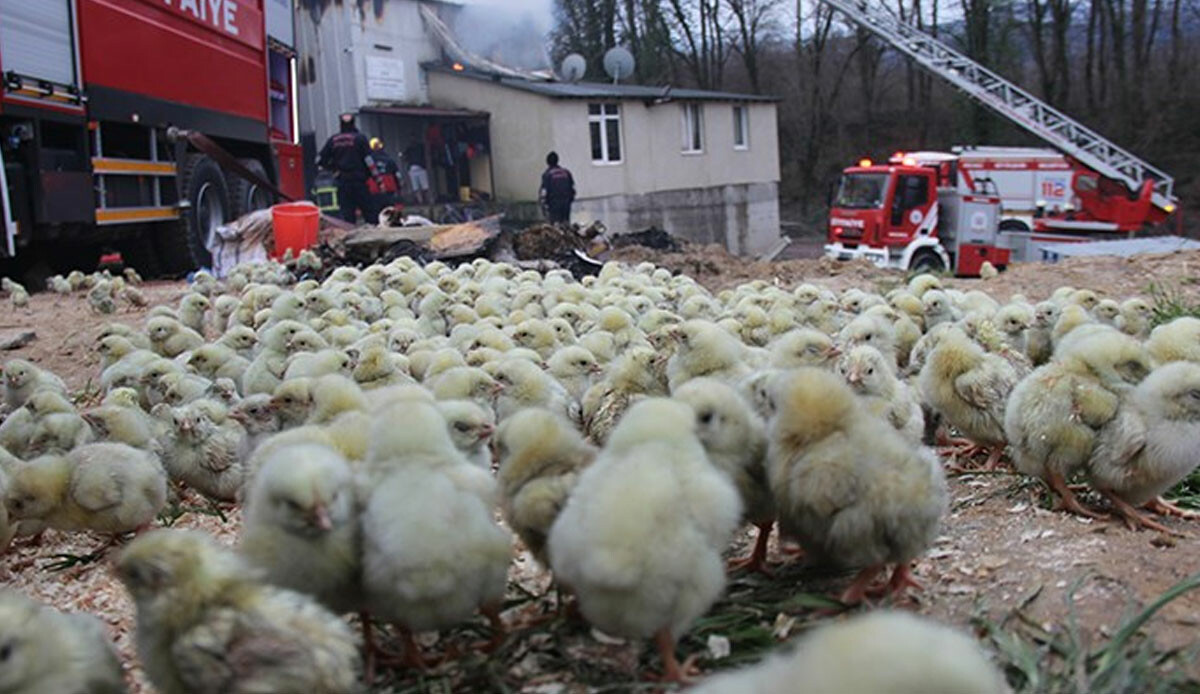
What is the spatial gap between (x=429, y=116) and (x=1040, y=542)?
29.1m

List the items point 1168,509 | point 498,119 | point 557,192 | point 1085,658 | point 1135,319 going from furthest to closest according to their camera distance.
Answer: point 498,119
point 557,192
point 1135,319
point 1168,509
point 1085,658

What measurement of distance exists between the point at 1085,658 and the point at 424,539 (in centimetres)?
173

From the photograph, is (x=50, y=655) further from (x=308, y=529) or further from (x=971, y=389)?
(x=971, y=389)

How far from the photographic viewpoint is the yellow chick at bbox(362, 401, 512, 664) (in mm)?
2580

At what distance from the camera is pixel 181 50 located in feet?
52.4

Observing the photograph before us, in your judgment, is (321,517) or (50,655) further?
(321,517)

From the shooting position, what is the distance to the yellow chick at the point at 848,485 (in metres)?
2.92

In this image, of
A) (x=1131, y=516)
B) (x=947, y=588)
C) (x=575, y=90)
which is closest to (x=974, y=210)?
(x=575, y=90)

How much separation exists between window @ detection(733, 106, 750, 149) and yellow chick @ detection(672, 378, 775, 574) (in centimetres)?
3607

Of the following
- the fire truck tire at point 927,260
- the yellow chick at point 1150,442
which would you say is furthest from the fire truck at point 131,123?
the fire truck tire at point 927,260

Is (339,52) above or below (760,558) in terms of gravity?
above

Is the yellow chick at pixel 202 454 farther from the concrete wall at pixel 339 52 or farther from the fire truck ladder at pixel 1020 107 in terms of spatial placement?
the concrete wall at pixel 339 52

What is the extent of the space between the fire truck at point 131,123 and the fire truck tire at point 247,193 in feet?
0.09

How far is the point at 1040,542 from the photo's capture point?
3.75m
